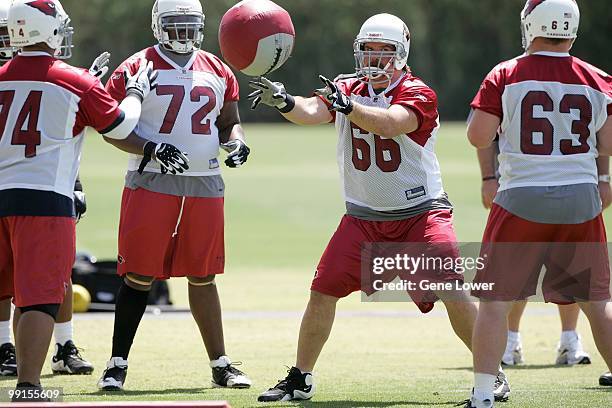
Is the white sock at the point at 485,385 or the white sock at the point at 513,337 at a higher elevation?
the white sock at the point at 485,385

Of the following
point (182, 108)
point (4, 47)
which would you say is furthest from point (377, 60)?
point (4, 47)

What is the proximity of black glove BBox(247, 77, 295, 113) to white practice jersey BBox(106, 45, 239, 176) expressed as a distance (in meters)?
0.80

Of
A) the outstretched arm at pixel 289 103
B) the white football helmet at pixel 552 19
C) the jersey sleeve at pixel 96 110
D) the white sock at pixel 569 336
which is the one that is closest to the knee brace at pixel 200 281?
the outstretched arm at pixel 289 103

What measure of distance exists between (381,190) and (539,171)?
1097mm

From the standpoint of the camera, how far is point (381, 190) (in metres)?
6.69

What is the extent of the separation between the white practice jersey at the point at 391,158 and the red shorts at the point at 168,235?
0.92m

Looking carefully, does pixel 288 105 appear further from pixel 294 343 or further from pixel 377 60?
pixel 294 343

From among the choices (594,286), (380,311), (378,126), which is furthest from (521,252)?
(380,311)

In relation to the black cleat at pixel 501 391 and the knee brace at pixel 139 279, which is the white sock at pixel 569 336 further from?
the knee brace at pixel 139 279

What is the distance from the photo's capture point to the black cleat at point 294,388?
256 inches

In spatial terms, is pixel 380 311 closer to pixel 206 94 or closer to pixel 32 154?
pixel 206 94

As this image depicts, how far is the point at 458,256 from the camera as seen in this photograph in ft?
21.8

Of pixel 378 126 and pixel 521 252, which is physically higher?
pixel 378 126

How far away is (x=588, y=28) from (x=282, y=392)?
54.2 metres
